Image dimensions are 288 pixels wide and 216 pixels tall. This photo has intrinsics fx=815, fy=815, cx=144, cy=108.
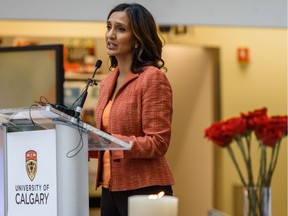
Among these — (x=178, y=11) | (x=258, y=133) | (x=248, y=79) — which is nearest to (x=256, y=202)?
(x=258, y=133)

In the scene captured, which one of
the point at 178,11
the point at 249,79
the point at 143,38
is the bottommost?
the point at 143,38

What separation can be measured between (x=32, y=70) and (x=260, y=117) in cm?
193

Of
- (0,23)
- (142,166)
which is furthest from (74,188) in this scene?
(0,23)

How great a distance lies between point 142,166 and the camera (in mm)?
2383

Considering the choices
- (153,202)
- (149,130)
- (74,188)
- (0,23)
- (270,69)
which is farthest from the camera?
(270,69)

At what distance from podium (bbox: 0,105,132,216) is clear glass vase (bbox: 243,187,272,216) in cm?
42

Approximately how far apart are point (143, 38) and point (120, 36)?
0.23ft

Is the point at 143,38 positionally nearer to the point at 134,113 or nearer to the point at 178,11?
the point at 134,113

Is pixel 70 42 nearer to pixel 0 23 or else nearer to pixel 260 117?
pixel 0 23

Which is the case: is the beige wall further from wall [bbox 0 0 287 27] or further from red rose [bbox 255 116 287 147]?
red rose [bbox 255 116 287 147]

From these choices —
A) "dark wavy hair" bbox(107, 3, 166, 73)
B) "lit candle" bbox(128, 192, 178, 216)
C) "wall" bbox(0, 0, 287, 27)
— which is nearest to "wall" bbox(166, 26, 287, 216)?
"wall" bbox(0, 0, 287, 27)

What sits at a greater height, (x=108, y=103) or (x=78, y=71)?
(x=78, y=71)

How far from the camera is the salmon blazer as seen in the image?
92.8 inches

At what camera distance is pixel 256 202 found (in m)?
2.26
